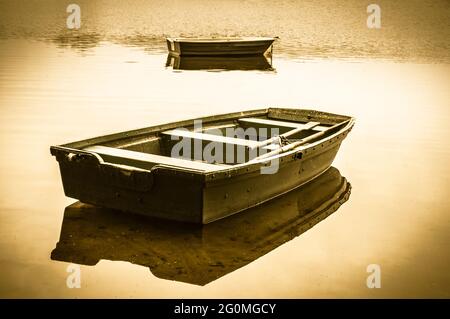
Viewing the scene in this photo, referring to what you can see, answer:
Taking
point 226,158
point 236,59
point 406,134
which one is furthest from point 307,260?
point 236,59

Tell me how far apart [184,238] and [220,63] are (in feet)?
69.4

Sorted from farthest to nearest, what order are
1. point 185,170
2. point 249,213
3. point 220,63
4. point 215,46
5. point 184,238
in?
point 220,63 < point 215,46 < point 249,213 < point 184,238 < point 185,170

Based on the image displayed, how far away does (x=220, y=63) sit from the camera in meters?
27.2

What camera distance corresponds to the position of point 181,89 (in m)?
19.4

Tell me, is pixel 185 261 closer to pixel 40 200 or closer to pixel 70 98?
pixel 40 200

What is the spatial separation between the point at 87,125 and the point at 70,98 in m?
3.99

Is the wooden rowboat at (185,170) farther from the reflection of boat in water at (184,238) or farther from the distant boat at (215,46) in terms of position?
the distant boat at (215,46)

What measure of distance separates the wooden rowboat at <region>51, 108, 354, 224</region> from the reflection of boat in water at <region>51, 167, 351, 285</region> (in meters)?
0.20

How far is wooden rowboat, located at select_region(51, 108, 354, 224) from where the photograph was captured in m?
6.47

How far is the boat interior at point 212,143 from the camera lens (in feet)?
23.4

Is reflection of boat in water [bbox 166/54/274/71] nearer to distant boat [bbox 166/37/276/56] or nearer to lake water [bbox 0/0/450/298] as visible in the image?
distant boat [bbox 166/37/276/56]

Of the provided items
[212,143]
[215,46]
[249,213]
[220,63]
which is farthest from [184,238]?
[220,63]

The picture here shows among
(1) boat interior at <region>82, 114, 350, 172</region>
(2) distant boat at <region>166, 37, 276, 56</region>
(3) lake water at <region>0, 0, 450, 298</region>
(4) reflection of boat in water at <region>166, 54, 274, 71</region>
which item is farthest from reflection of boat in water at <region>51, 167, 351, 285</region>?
(2) distant boat at <region>166, 37, 276, 56</region>

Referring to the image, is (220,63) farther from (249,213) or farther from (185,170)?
(185,170)
